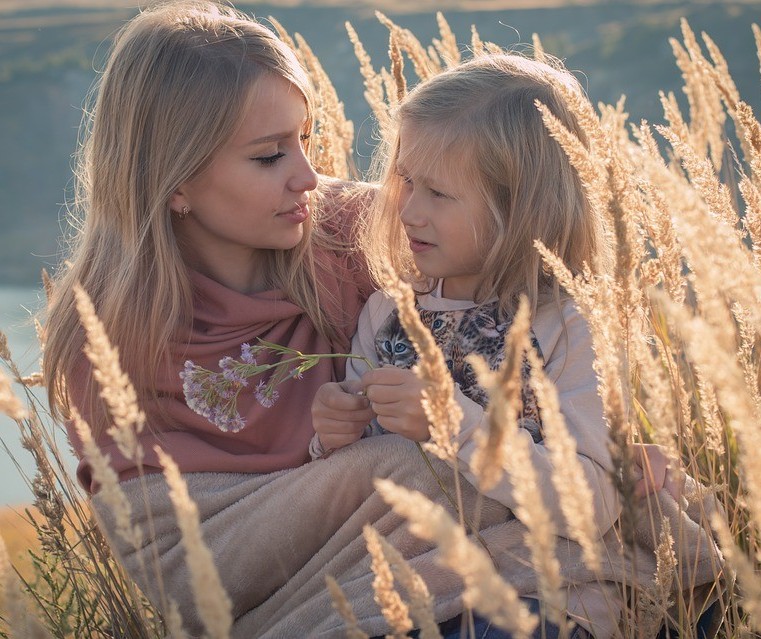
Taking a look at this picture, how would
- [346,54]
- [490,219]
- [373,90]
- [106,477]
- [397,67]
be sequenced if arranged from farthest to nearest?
[346,54] < [373,90] < [397,67] < [490,219] < [106,477]

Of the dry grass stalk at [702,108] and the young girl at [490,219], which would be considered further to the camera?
the dry grass stalk at [702,108]

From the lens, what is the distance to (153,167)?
224 cm

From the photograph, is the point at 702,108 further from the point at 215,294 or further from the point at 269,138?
the point at 215,294

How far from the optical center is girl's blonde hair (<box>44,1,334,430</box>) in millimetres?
2145

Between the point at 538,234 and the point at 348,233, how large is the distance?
64cm

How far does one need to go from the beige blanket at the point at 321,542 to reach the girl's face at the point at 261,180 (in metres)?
0.58

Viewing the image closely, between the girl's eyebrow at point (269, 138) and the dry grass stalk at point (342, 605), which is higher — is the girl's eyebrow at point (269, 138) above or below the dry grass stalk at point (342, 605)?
above

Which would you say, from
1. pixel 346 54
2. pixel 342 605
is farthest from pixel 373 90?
pixel 346 54

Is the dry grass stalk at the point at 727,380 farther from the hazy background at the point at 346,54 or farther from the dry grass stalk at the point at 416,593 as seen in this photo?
the hazy background at the point at 346,54

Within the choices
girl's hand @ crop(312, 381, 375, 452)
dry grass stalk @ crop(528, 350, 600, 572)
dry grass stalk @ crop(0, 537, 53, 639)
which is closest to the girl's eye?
girl's hand @ crop(312, 381, 375, 452)

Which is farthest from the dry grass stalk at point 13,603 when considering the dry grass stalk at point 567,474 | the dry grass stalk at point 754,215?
the dry grass stalk at point 754,215

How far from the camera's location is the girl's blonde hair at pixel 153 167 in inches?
84.4

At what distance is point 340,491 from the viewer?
1.89m

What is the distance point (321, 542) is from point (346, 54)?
11835mm
